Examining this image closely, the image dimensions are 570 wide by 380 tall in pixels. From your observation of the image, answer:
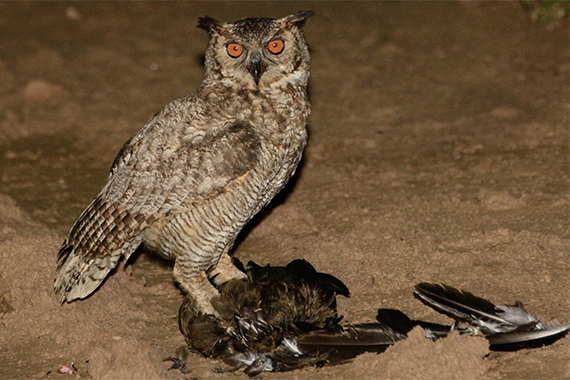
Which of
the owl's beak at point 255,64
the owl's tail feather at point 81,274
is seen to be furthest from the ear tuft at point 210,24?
the owl's tail feather at point 81,274

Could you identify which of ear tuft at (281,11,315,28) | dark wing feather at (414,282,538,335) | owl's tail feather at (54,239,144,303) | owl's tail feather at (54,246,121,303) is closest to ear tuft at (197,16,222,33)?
ear tuft at (281,11,315,28)

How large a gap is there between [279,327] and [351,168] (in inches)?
106

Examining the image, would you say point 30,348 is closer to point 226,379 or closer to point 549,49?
point 226,379

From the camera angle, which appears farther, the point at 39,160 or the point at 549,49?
the point at 549,49

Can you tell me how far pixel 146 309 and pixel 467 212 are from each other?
2838 mm

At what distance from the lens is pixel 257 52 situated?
4605 millimetres

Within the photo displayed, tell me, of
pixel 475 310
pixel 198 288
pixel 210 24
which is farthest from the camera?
pixel 198 288

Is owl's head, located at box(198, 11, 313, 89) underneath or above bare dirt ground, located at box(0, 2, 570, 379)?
above

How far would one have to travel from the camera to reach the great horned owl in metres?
4.55

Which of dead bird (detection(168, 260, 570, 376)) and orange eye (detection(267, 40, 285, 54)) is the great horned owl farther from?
dead bird (detection(168, 260, 570, 376))

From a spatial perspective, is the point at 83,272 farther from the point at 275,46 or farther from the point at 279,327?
the point at 275,46

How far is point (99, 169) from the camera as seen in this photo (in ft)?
22.7

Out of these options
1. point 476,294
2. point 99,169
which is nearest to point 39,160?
point 99,169

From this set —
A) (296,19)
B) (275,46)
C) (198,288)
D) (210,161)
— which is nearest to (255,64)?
(275,46)
